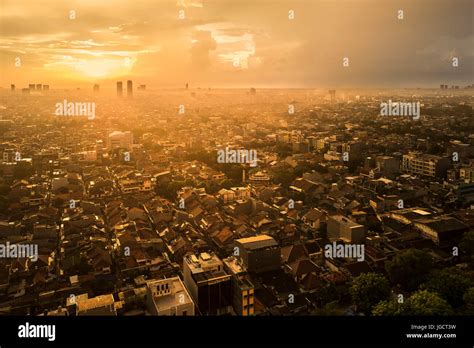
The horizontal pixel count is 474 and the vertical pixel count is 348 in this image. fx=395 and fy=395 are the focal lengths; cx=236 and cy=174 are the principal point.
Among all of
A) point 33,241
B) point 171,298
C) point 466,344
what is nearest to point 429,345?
point 466,344

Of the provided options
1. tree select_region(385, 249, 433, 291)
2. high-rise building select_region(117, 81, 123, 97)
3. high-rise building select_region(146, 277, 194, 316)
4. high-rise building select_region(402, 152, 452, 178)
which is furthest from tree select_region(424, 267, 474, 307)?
high-rise building select_region(117, 81, 123, 97)

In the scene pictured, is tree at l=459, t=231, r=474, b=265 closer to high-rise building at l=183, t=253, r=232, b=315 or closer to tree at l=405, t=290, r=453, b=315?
tree at l=405, t=290, r=453, b=315

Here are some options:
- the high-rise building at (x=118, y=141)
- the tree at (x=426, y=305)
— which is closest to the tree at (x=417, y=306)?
the tree at (x=426, y=305)

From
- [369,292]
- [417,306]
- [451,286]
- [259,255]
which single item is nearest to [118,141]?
[259,255]

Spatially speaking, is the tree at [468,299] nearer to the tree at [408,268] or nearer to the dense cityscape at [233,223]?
the dense cityscape at [233,223]

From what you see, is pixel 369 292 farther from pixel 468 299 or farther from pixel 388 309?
pixel 468 299

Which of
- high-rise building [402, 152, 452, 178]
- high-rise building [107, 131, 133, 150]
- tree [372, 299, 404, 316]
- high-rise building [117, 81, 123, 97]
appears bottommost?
tree [372, 299, 404, 316]
